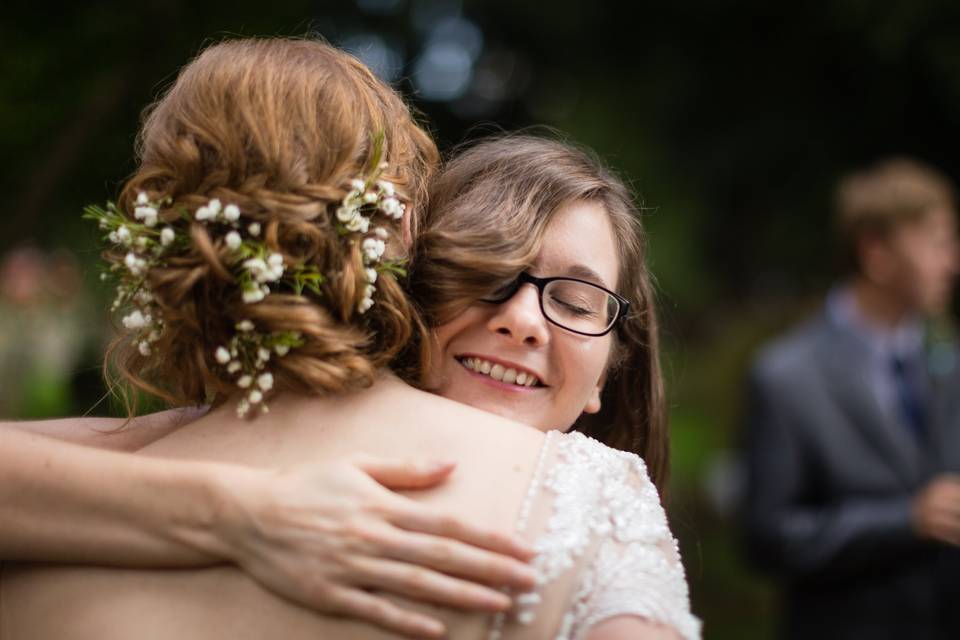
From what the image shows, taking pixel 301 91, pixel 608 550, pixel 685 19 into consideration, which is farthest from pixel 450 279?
pixel 685 19

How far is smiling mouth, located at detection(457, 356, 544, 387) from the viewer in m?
2.27

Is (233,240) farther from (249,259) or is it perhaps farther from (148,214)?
(148,214)

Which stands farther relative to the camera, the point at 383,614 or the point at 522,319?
the point at 522,319

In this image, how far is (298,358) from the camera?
181 centimetres

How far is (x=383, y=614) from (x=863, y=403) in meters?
3.39

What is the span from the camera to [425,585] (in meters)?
1.64

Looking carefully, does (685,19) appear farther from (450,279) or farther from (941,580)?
(450,279)

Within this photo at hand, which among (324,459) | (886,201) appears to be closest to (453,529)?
(324,459)

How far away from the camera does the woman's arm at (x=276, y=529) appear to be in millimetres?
1650

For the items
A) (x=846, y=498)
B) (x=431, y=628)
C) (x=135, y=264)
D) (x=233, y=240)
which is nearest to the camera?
(x=431, y=628)

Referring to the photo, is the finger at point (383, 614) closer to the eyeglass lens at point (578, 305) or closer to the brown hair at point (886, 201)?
the eyeglass lens at point (578, 305)

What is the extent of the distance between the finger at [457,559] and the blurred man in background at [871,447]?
303cm

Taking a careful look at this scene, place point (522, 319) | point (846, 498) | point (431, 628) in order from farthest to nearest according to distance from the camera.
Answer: point (846, 498) < point (522, 319) < point (431, 628)

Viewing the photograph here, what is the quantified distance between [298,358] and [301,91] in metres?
0.49
